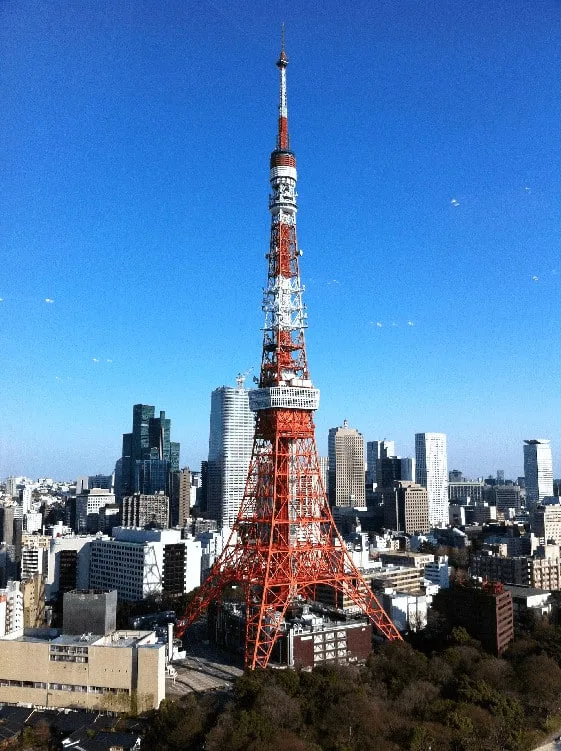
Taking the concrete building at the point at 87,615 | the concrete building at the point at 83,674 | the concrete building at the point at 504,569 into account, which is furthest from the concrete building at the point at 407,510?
the concrete building at the point at 83,674

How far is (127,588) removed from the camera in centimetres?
3150

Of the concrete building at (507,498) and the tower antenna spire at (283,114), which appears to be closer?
the tower antenna spire at (283,114)

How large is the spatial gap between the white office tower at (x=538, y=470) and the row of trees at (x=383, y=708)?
7908 centimetres

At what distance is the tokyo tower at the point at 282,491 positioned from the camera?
1984 centimetres

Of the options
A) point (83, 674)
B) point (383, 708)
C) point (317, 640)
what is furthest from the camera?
point (317, 640)

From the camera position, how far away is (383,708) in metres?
14.9

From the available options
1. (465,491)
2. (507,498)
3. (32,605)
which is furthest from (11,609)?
(465,491)

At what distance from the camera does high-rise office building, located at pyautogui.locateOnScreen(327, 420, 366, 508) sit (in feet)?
238

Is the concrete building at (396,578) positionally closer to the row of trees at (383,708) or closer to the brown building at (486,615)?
the brown building at (486,615)

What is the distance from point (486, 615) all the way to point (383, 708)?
6571 millimetres

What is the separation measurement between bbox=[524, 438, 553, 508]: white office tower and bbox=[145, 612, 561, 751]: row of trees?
7908 cm

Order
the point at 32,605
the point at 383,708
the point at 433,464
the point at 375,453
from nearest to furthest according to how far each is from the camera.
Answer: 1. the point at 383,708
2. the point at 32,605
3. the point at 433,464
4. the point at 375,453

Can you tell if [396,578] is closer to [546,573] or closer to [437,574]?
[437,574]

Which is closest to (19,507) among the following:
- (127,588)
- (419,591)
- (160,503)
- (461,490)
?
(160,503)
